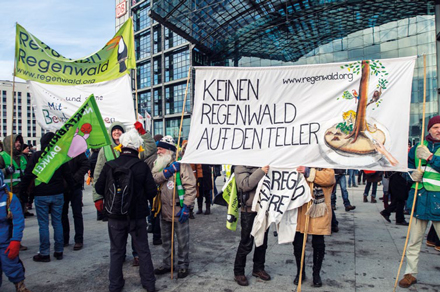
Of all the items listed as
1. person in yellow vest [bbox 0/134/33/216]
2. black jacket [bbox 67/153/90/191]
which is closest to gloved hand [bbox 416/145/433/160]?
black jacket [bbox 67/153/90/191]

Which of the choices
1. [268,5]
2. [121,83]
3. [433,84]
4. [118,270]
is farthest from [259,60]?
[118,270]

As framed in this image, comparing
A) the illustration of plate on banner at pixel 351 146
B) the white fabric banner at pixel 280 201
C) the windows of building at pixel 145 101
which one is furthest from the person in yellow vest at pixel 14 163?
the windows of building at pixel 145 101

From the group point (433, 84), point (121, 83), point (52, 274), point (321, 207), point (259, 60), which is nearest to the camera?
point (321, 207)

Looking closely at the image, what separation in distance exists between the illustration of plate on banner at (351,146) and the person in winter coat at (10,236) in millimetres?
3545

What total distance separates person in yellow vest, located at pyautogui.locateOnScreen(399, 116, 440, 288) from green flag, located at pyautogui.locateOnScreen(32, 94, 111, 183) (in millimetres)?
4098

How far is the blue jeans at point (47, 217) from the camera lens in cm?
466

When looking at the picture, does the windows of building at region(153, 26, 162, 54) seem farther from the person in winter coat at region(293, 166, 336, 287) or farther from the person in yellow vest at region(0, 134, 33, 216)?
the person in winter coat at region(293, 166, 336, 287)

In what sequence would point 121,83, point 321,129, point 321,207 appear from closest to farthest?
point 321,129 → point 321,207 → point 121,83

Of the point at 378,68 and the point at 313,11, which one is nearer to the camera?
the point at 378,68

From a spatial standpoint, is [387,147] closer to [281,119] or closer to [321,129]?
[321,129]

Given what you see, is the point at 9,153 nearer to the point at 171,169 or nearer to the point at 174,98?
the point at 171,169

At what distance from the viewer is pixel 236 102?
390 centimetres

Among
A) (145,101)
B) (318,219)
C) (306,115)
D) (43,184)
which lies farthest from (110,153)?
(145,101)

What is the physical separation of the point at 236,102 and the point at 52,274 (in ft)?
11.5
